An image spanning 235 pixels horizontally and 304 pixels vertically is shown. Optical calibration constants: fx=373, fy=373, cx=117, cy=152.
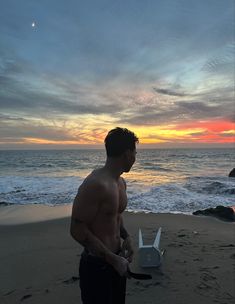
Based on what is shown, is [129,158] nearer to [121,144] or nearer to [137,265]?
[121,144]

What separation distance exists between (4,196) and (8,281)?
11188 millimetres

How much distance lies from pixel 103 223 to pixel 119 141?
0.59 m

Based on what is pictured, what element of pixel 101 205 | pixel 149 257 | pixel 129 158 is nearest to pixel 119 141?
pixel 129 158

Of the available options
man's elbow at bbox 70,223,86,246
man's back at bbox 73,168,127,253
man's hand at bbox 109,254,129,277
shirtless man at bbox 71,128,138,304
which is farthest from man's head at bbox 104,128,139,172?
man's hand at bbox 109,254,129,277

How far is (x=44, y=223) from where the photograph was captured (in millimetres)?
9992

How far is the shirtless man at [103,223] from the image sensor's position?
2520 mm

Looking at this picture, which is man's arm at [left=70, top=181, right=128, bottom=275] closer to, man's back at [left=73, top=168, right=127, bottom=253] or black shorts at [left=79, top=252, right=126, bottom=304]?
man's back at [left=73, top=168, right=127, bottom=253]

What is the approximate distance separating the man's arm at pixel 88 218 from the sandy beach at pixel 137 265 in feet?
7.91

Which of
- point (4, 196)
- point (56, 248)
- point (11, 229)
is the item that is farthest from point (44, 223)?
point (4, 196)

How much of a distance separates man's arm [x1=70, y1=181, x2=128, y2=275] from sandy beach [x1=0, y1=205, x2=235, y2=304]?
7.91 ft

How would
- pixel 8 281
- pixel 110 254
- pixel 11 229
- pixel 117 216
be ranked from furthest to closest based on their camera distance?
pixel 11 229
pixel 8 281
pixel 117 216
pixel 110 254

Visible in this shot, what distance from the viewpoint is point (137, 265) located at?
571cm

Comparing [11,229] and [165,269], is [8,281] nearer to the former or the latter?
[165,269]

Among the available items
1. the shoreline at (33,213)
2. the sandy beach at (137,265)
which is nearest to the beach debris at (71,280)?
the sandy beach at (137,265)
